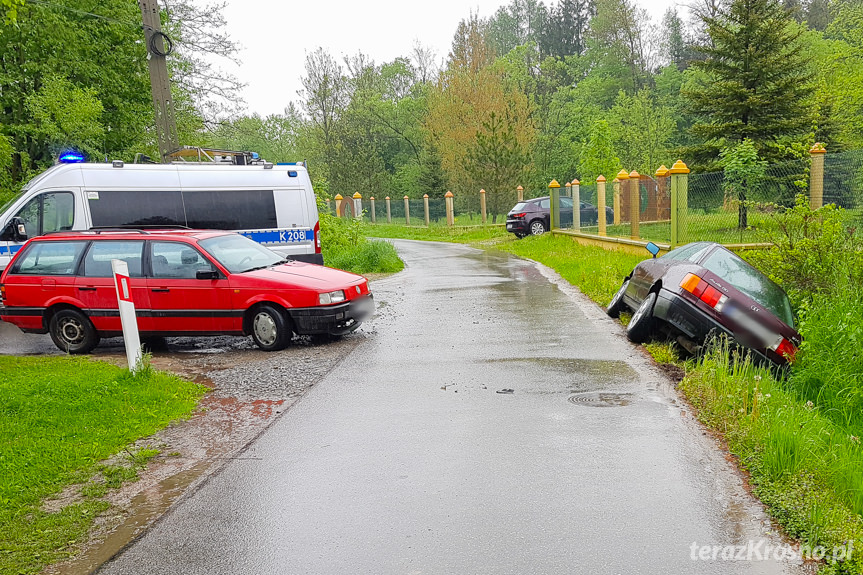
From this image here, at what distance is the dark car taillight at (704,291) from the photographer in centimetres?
727

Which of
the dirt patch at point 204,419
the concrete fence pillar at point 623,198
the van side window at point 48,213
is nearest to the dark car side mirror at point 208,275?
the dirt patch at point 204,419

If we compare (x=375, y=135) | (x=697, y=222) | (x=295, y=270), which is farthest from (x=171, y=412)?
(x=375, y=135)

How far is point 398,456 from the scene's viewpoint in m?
5.19

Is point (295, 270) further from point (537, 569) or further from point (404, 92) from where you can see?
point (404, 92)

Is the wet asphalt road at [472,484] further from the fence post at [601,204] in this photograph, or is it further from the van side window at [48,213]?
the fence post at [601,204]

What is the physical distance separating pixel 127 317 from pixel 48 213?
5529 millimetres

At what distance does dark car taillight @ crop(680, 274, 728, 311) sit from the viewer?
7273mm

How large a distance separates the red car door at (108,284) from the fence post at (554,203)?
18274 mm

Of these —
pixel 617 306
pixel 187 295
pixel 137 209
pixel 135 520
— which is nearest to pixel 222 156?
pixel 137 209

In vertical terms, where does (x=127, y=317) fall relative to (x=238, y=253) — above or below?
below

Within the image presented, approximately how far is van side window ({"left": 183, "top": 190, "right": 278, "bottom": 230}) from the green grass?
465 centimetres

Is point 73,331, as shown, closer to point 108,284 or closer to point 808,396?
point 108,284

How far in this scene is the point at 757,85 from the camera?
2131 centimetres

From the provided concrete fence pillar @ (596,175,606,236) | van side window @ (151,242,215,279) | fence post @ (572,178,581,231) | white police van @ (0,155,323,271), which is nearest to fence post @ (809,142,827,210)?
concrete fence pillar @ (596,175,606,236)
